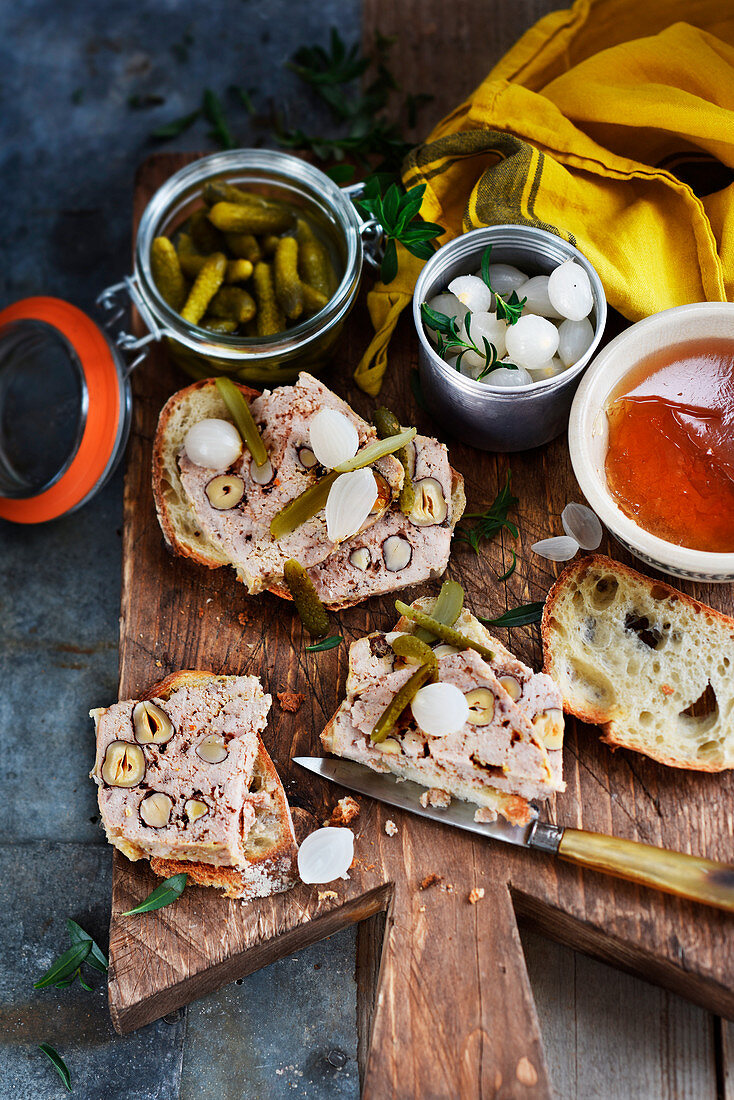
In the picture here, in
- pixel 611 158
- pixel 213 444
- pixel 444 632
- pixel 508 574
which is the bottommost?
pixel 444 632

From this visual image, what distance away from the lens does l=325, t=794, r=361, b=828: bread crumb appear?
2.62 meters

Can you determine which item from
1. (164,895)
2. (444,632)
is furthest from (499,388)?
(164,895)

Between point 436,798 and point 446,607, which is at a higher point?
point 446,607

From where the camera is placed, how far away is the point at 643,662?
2.69 metres

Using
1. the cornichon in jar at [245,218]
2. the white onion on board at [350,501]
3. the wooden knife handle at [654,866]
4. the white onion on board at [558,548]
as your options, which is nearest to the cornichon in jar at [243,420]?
the white onion on board at [350,501]

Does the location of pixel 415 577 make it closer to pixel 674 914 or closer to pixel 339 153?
pixel 674 914

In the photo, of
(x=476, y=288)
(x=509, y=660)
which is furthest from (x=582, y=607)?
(x=476, y=288)

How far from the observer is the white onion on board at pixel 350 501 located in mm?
2613

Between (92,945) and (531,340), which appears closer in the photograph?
(531,340)

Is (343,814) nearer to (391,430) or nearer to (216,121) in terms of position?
(391,430)

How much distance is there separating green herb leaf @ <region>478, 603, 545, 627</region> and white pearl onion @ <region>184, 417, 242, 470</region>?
98 cm

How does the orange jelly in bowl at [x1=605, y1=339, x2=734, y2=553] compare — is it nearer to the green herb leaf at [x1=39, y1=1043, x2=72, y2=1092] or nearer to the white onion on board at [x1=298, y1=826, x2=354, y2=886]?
the white onion on board at [x1=298, y1=826, x2=354, y2=886]

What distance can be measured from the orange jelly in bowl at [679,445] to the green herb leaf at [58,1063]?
7.87ft

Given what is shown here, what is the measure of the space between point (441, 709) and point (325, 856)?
0.54 metres
